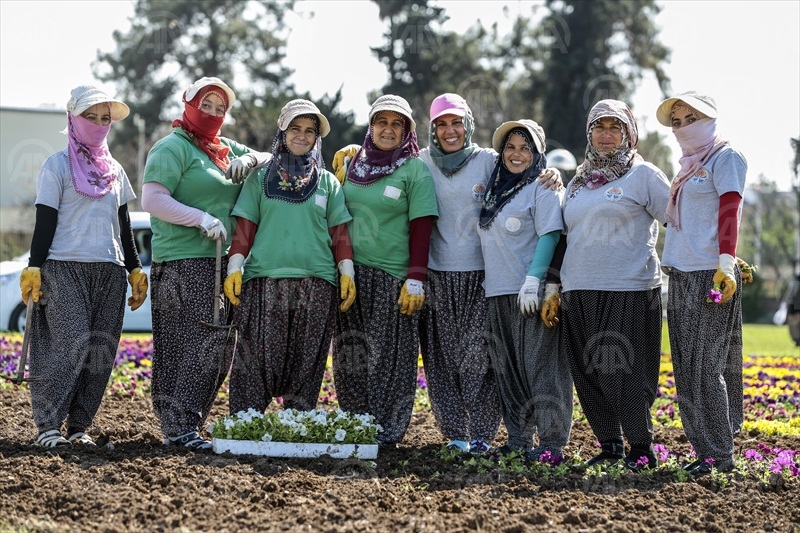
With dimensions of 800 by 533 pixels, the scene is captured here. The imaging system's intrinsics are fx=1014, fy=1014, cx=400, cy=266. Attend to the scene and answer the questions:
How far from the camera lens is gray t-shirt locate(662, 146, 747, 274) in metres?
4.84

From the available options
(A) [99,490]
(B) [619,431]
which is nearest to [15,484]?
(A) [99,490]

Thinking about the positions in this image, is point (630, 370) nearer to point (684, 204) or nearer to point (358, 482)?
point (684, 204)

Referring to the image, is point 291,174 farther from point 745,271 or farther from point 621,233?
point 745,271

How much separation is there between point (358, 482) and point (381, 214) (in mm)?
1661

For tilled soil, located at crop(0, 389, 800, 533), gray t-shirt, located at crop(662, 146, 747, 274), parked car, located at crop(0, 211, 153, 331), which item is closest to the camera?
tilled soil, located at crop(0, 389, 800, 533)

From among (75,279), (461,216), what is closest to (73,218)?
(75,279)

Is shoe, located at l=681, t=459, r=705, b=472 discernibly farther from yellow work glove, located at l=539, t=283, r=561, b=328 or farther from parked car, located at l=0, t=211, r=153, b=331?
parked car, located at l=0, t=211, r=153, b=331

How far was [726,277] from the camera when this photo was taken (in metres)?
4.71

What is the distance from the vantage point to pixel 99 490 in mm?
4223

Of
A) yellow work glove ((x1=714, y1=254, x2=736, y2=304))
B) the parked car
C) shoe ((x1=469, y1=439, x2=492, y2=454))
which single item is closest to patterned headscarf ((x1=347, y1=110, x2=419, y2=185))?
shoe ((x1=469, y1=439, x2=492, y2=454))

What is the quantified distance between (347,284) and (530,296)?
984mm

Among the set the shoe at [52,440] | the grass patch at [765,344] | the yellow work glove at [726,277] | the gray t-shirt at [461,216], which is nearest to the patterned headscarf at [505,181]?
the gray t-shirt at [461,216]

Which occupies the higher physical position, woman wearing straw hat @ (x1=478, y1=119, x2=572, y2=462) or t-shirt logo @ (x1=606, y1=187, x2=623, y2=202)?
t-shirt logo @ (x1=606, y1=187, x2=623, y2=202)

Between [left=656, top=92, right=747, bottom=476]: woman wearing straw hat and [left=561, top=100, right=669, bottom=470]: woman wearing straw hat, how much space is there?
160mm
